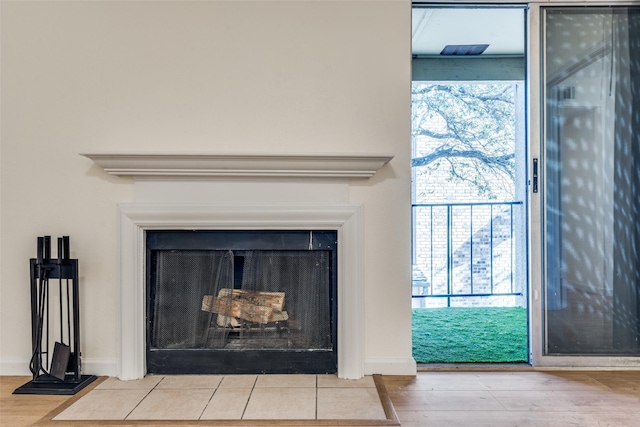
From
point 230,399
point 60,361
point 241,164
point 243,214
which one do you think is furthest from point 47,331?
point 241,164

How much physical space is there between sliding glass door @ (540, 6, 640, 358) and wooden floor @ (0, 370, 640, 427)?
254mm

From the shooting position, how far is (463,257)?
14.6 ft

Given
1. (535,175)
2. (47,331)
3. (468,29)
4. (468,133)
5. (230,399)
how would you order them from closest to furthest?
(230,399) < (47,331) < (535,175) < (468,29) < (468,133)

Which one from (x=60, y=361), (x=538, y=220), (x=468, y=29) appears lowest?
(x=60, y=361)

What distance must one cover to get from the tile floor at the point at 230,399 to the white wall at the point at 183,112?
27 cm

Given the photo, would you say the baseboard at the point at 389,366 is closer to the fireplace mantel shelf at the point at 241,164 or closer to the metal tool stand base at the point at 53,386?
the fireplace mantel shelf at the point at 241,164

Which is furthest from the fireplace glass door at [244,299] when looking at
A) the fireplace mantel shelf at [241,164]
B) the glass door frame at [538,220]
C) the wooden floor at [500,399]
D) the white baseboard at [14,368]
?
the glass door frame at [538,220]

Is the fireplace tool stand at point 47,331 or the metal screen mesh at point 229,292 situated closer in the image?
the fireplace tool stand at point 47,331

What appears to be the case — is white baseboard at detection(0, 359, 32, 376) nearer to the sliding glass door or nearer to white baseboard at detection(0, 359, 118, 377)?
white baseboard at detection(0, 359, 118, 377)

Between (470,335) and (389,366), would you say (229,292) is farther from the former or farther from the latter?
(470,335)

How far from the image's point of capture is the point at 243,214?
2209 mm

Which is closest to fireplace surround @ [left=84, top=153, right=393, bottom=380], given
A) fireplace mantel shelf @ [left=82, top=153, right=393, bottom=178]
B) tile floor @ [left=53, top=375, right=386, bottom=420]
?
fireplace mantel shelf @ [left=82, top=153, right=393, bottom=178]

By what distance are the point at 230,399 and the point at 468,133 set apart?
3675 mm

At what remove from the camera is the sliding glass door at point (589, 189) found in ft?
7.85
